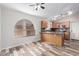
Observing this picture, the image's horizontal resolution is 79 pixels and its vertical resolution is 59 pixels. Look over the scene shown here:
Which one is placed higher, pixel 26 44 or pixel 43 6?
pixel 43 6

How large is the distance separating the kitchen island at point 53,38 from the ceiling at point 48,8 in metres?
0.44

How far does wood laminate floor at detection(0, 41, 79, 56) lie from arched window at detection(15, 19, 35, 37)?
0.88ft

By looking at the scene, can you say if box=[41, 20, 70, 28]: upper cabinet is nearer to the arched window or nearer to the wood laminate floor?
the arched window

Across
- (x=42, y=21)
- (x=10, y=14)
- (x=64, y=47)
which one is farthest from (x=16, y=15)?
(x=64, y=47)

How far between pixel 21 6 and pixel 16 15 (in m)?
0.24

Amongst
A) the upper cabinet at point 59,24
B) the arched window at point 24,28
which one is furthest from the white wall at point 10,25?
the upper cabinet at point 59,24

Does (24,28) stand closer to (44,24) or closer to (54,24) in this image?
(44,24)

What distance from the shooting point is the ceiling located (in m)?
2.26

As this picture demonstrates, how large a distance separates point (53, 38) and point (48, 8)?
0.74 m

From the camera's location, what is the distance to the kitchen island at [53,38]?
95.6 inches

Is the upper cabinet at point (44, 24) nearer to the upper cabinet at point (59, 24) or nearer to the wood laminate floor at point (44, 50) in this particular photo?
the upper cabinet at point (59, 24)

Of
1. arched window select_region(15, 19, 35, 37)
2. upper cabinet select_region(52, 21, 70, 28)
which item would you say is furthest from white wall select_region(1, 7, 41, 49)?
upper cabinet select_region(52, 21, 70, 28)

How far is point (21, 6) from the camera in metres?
2.28

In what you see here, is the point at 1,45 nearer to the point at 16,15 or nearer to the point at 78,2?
the point at 16,15
